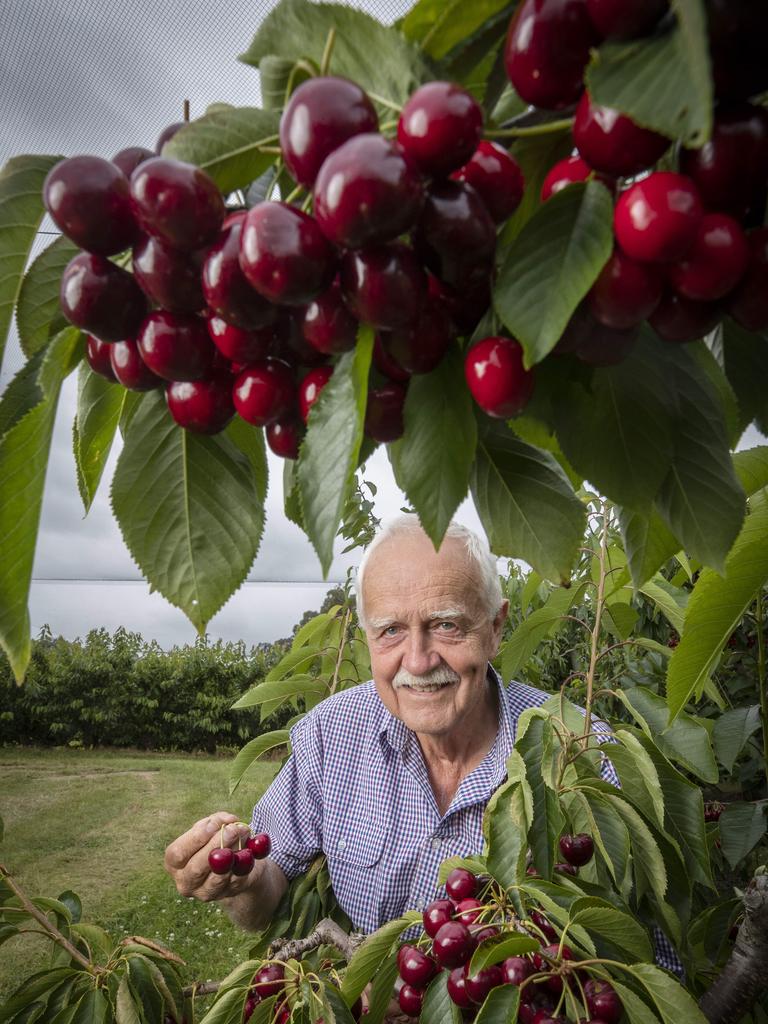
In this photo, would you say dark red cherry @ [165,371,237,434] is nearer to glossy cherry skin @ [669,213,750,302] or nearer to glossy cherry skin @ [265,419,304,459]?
glossy cherry skin @ [265,419,304,459]

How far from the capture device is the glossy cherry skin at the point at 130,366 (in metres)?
0.44

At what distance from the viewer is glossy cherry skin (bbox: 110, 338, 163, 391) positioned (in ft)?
1.44

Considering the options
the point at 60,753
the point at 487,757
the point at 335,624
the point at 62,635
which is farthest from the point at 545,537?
the point at 62,635

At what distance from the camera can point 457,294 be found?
0.41 metres

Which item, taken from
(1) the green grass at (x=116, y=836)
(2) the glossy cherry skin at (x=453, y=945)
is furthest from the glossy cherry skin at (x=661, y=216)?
(1) the green grass at (x=116, y=836)

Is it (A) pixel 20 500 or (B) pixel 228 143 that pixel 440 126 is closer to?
(B) pixel 228 143

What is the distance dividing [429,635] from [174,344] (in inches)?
78.7

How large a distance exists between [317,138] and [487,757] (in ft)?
7.17

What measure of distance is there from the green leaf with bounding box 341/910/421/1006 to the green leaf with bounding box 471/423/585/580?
88 cm

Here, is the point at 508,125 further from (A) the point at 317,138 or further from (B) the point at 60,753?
(B) the point at 60,753

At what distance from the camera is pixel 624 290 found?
346 mm

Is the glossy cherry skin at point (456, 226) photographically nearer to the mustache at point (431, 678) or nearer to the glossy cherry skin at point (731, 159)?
the glossy cherry skin at point (731, 159)

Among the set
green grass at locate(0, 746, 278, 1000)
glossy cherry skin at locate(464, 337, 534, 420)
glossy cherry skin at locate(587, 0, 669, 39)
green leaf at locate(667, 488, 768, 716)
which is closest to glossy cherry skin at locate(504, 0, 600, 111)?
glossy cherry skin at locate(587, 0, 669, 39)

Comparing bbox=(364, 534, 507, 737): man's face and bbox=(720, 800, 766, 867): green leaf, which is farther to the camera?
bbox=(364, 534, 507, 737): man's face
